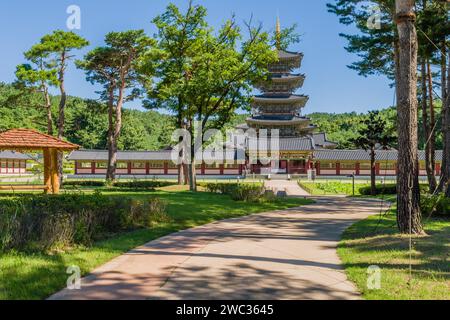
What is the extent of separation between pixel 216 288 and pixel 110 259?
2567 millimetres

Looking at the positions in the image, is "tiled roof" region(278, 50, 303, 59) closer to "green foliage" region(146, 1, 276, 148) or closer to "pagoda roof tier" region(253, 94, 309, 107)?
"pagoda roof tier" region(253, 94, 309, 107)

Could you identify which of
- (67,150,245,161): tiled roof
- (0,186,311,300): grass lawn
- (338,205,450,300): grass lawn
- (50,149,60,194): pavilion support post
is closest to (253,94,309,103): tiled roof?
(67,150,245,161): tiled roof

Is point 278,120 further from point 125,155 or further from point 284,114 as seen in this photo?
point 125,155

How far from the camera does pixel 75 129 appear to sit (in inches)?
2638

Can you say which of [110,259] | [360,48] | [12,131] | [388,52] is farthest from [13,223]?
[388,52]

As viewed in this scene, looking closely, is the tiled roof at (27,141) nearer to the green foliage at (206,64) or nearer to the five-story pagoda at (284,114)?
the green foliage at (206,64)

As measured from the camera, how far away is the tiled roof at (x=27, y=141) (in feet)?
62.8

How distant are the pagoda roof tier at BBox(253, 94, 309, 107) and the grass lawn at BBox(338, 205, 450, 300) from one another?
120 ft

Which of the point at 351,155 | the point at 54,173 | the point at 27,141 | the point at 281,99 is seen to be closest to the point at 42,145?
the point at 27,141

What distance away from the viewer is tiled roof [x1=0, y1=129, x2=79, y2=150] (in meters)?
19.2

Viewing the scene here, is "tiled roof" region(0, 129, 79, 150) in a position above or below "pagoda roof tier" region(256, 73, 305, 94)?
below

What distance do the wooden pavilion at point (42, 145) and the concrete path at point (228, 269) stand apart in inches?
485

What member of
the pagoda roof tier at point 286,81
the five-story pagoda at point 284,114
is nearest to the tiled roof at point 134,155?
the five-story pagoda at point 284,114

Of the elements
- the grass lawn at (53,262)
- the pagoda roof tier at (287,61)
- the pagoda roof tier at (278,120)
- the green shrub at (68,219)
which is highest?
the pagoda roof tier at (287,61)
